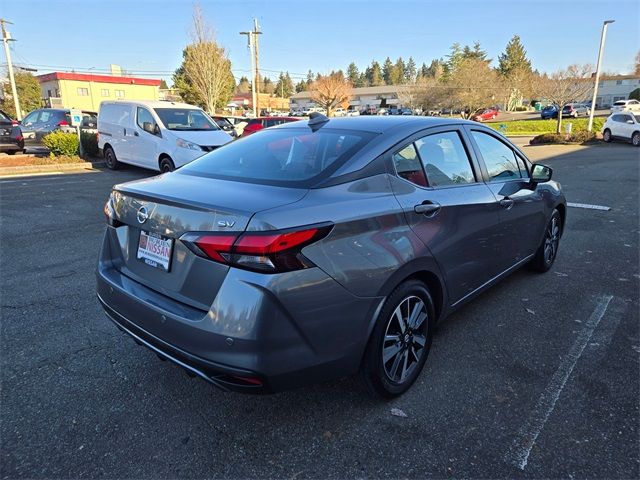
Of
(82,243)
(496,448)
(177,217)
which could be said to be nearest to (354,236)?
(177,217)

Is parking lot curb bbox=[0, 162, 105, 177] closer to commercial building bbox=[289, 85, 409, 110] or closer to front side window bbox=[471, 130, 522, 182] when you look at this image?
front side window bbox=[471, 130, 522, 182]

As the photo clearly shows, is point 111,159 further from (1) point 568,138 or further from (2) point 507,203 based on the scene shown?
(1) point 568,138

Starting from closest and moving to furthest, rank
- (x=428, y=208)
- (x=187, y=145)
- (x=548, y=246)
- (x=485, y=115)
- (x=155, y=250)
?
1. (x=155, y=250)
2. (x=428, y=208)
3. (x=548, y=246)
4. (x=187, y=145)
5. (x=485, y=115)


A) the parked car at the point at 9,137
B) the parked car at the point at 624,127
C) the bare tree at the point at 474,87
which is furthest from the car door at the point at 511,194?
the bare tree at the point at 474,87

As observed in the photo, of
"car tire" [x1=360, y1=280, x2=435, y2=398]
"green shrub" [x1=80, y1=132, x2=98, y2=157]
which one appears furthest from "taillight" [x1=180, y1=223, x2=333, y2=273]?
"green shrub" [x1=80, y1=132, x2=98, y2=157]

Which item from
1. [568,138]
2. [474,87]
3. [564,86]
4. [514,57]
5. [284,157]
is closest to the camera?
[284,157]

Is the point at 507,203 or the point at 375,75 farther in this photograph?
the point at 375,75

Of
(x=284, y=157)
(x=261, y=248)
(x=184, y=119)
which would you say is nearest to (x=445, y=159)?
(x=284, y=157)

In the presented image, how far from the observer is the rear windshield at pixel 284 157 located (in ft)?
8.61

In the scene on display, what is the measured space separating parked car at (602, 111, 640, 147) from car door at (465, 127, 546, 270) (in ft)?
75.9

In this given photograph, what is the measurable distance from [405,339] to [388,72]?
522ft

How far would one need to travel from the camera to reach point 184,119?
11.5 metres

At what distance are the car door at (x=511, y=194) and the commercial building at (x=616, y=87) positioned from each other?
101 m

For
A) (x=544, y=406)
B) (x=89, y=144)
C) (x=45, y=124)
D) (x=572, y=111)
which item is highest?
(x=572, y=111)
